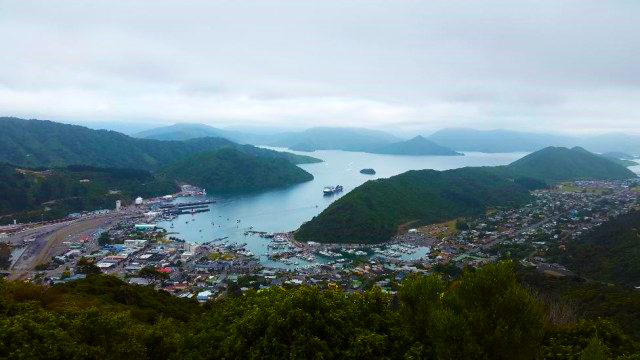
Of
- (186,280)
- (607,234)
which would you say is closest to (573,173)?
(607,234)

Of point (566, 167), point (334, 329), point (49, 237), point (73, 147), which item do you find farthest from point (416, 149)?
point (334, 329)

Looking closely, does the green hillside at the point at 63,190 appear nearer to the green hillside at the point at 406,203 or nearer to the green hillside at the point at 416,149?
the green hillside at the point at 406,203

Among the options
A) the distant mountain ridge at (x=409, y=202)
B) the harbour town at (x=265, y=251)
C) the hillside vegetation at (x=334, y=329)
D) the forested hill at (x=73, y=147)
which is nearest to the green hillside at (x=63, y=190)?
the harbour town at (x=265, y=251)

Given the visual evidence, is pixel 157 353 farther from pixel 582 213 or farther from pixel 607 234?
pixel 582 213

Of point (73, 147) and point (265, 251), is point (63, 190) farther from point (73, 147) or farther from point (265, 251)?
point (73, 147)

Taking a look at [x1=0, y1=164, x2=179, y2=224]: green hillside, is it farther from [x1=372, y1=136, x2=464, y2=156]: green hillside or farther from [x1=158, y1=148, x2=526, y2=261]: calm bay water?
[x1=372, y1=136, x2=464, y2=156]: green hillside
